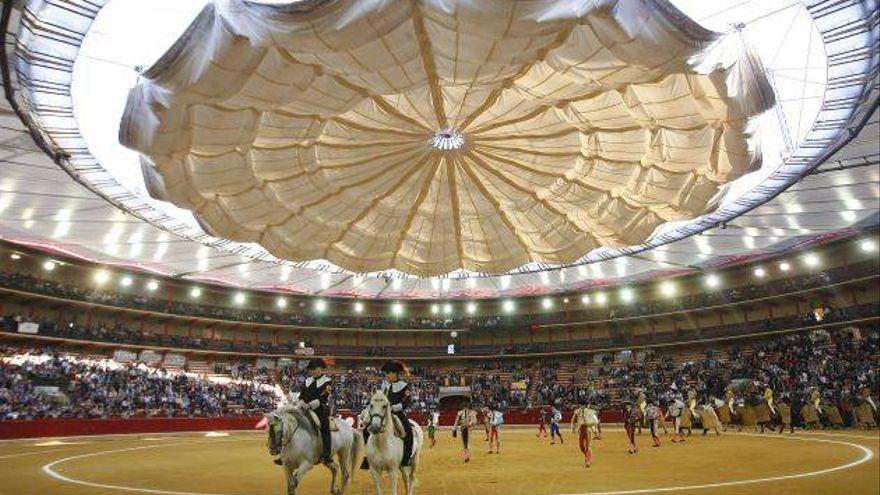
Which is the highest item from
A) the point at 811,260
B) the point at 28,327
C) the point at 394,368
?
the point at 811,260

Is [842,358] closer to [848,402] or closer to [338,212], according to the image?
[848,402]

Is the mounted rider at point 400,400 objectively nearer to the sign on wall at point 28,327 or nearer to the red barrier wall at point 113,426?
the red barrier wall at point 113,426

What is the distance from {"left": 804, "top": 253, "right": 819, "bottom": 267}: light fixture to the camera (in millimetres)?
48869

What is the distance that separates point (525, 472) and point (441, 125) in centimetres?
1500

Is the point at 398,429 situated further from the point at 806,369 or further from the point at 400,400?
the point at 806,369

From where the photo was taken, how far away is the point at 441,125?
25250 mm

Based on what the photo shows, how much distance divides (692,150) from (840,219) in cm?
2270

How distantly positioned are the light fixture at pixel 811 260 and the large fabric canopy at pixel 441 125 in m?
25.8

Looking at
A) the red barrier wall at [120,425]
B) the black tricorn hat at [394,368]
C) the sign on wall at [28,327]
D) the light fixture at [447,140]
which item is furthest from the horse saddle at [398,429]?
the sign on wall at [28,327]

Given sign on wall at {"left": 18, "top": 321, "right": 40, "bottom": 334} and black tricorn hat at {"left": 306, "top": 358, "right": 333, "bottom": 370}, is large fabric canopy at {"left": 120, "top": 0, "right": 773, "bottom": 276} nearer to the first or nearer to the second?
black tricorn hat at {"left": 306, "top": 358, "right": 333, "bottom": 370}

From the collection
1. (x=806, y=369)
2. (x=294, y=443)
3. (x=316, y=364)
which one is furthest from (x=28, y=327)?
(x=806, y=369)

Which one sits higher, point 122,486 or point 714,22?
point 714,22

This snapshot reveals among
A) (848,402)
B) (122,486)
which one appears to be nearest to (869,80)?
(848,402)

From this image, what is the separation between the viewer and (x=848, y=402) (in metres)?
32.0
